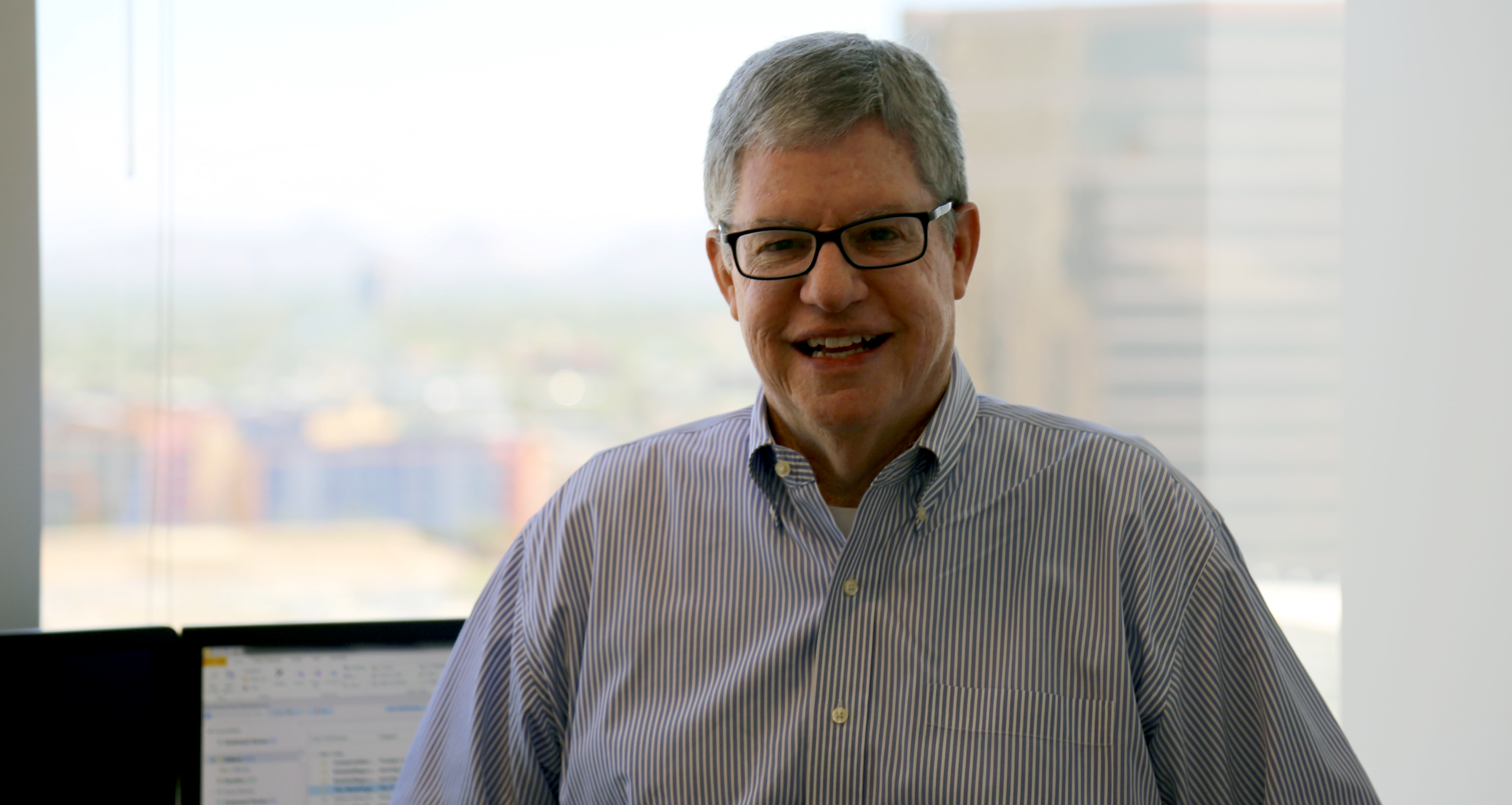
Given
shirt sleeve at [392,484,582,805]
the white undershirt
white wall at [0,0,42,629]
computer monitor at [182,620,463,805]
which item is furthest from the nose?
white wall at [0,0,42,629]

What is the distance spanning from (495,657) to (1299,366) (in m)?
1.92

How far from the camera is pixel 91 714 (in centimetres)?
141

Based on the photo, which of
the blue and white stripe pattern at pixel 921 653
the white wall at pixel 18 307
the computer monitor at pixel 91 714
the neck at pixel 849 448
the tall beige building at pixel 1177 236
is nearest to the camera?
the blue and white stripe pattern at pixel 921 653

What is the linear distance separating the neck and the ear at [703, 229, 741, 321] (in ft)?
0.44

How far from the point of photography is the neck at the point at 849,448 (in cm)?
121

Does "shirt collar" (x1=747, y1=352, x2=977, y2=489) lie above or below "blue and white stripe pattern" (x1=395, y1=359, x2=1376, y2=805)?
Answer: above

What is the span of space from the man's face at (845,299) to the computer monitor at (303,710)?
742mm

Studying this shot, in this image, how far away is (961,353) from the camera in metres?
2.22

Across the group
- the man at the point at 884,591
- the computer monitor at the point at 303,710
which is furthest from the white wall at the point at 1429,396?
the computer monitor at the point at 303,710

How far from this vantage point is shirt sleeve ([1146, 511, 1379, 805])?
1.12 m

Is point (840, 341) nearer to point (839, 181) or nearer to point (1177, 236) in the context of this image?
point (839, 181)

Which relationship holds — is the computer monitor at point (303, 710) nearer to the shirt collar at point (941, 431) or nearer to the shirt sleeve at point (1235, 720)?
the shirt collar at point (941, 431)

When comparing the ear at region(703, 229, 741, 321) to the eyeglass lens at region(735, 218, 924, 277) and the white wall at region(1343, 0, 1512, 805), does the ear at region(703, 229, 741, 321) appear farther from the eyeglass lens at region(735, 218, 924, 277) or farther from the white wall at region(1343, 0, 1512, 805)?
the white wall at region(1343, 0, 1512, 805)

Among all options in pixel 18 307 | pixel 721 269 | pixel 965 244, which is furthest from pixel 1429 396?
pixel 18 307
